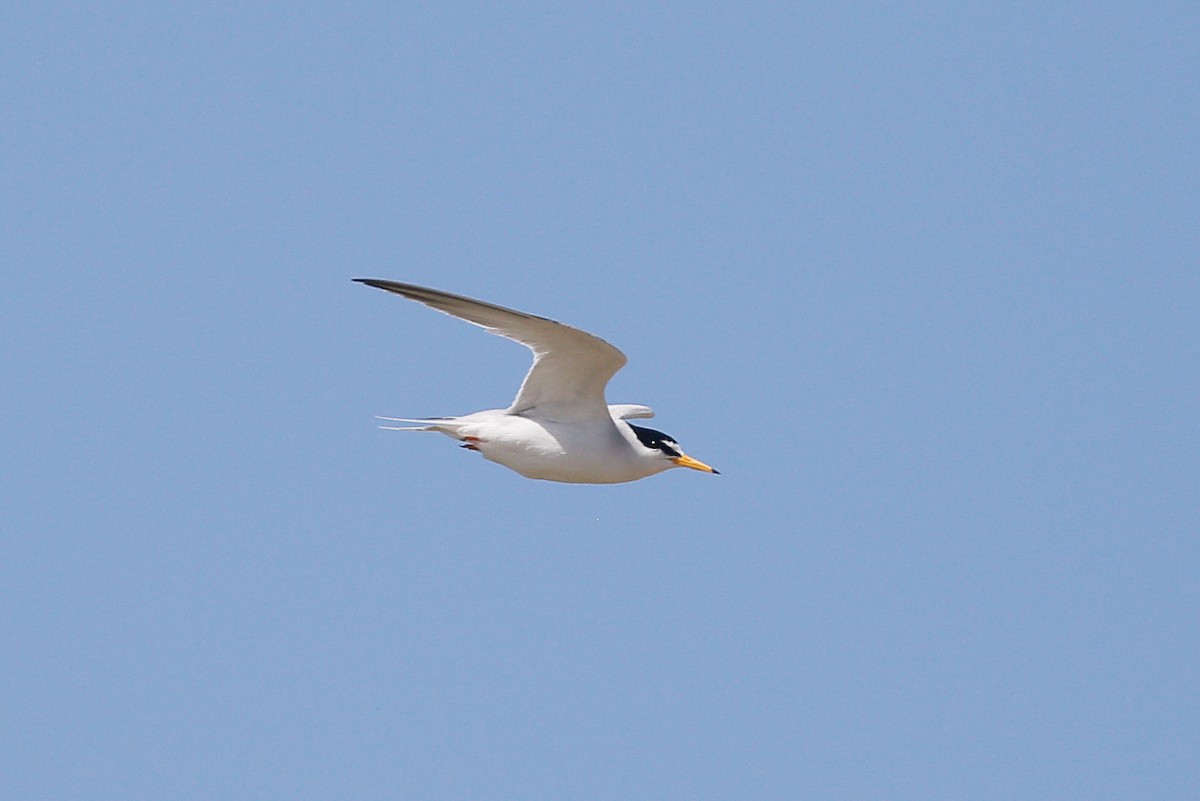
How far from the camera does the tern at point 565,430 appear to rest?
11641 mm

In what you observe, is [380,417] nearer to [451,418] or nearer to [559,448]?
[451,418]

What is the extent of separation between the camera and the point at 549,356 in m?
11.6

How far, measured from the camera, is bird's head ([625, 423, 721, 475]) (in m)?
12.4

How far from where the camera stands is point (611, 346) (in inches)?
439

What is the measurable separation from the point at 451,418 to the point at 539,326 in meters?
1.65

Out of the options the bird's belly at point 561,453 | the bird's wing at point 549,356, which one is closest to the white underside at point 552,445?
the bird's belly at point 561,453

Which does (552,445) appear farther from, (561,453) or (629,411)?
(629,411)

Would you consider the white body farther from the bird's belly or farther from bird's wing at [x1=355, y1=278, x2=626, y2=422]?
bird's wing at [x1=355, y1=278, x2=626, y2=422]

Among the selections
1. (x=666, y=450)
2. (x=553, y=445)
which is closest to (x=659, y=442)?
(x=666, y=450)

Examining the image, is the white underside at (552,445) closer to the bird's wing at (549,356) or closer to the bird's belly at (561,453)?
the bird's belly at (561,453)

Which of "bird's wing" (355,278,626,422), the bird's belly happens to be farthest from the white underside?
"bird's wing" (355,278,626,422)

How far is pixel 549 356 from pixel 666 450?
1445mm

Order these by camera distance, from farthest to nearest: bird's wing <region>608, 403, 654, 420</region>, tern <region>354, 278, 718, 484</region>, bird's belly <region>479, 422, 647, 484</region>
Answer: bird's wing <region>608, 403, 654, 420</region>
bird's belly <region>479, 422, 647, 484</region>
tern <region>354, 278, 718, 484</region>

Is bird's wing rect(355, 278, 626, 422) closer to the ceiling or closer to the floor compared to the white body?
closer to the ceiling
